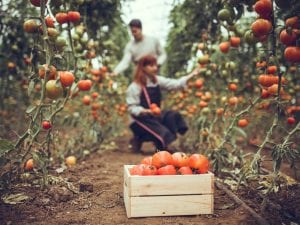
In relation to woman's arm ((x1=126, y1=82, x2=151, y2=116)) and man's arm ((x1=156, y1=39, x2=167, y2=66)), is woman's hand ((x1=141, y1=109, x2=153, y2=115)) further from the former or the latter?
man's arm ((x1=156, y1=39, x2=167, y2=66))

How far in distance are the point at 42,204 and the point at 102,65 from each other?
8.62 ft

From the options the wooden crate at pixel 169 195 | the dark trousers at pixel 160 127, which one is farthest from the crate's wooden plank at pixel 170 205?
the dark trousers at pixel 160 127

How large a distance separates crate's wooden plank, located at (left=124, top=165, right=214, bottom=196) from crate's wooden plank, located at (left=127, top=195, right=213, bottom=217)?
3 centimetres

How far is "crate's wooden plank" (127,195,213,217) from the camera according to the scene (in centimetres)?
225

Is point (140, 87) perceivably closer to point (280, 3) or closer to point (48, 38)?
point (48, 38)

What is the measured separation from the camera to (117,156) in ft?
15.0

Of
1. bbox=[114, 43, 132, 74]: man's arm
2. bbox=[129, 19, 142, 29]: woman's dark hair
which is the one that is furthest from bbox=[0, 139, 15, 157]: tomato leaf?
bbox=[129, 19, 142, 29]: woman's dark hair

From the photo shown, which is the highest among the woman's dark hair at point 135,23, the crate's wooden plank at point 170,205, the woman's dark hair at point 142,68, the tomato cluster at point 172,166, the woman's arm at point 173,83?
the woman's dark hair at point 135,23

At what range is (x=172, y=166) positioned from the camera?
238 centimetres

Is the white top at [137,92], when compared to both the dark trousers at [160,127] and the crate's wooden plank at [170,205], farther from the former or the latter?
the crate's wooden plank at [170,205]

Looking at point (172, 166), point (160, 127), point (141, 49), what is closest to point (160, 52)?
point (141, 49)

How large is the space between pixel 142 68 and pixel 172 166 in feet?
8.04

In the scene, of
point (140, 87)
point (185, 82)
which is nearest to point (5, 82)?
point (140, 87)

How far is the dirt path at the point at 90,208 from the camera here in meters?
2.26
